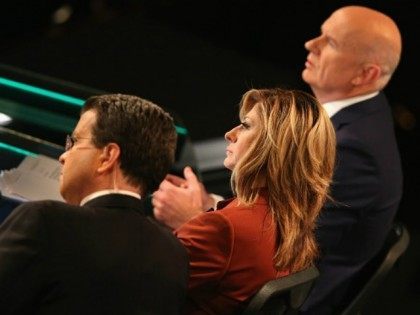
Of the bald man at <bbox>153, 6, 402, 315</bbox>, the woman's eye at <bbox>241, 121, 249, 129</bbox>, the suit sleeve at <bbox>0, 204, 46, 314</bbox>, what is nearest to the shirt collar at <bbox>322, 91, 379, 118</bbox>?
the bald man at <bbox>153, 6, 402, 315</bbox>

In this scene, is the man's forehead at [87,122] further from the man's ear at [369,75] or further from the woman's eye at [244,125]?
the man's ear at [369,75]

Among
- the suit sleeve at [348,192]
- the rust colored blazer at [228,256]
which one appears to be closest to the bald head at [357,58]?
the suit sleeve at [348,192]

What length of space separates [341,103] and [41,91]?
1260 mm

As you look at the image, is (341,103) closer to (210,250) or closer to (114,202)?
(210,250)

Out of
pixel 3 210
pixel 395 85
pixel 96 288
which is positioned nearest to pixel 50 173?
pixel 3 210

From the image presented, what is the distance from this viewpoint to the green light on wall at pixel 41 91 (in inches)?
133

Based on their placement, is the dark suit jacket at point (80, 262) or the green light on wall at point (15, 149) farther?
the green light on wall at point (15, 149)

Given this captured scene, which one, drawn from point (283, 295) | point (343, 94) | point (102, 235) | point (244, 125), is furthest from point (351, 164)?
point (102, 235)

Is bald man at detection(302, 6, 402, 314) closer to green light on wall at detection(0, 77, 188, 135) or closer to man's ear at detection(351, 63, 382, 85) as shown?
man's ear at detection(351, 63, 382, 85)

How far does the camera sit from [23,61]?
5.76 meters

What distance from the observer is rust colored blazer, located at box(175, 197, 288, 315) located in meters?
1.92

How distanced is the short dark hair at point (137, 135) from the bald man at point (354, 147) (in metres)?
0.93

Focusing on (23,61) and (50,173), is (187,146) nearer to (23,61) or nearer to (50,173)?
(50,173)

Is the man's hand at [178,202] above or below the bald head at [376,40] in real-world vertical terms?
below
